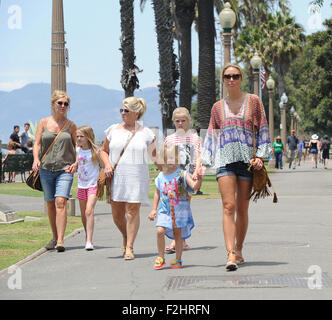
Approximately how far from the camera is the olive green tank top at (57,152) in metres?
10.5

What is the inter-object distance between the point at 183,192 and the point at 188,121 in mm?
1375

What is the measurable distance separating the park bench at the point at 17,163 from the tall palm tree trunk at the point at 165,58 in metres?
6.63

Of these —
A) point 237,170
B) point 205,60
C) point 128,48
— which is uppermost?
point 128,48

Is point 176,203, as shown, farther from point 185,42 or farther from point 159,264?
point 185,42

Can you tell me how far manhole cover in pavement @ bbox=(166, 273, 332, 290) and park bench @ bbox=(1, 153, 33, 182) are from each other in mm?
21888

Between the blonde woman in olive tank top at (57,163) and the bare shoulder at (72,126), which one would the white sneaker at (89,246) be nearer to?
the blonde woman in olive tank top at (57,163)

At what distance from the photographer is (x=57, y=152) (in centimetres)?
1056

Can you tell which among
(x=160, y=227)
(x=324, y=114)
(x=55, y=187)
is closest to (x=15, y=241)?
(x=55, y=187)

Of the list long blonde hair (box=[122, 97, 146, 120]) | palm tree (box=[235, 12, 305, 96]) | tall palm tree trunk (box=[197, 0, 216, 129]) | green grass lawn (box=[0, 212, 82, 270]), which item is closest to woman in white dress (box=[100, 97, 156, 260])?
long blonde hair (box=[122, 97, 146, 120])

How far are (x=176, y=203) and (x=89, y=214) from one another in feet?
6.96

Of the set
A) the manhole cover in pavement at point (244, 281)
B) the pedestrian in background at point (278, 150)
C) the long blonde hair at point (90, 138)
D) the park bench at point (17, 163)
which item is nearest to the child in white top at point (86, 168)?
the long blonde hair at point (90, 138)

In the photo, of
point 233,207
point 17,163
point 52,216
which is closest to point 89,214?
point 52,216

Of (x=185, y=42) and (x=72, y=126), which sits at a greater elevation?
(x=185, y=42)

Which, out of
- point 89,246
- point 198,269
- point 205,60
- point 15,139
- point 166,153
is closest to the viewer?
point 198,269
